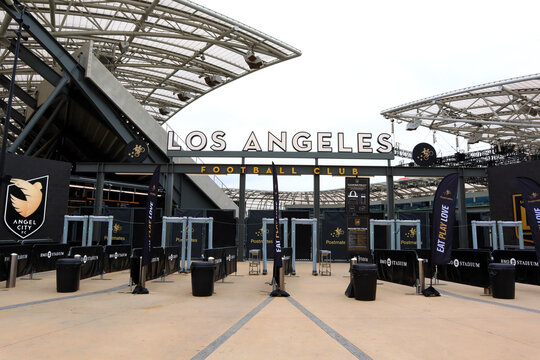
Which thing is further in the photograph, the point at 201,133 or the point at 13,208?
the point at 201,133

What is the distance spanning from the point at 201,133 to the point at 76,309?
63.7 ft

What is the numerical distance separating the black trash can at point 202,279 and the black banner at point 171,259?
485cm

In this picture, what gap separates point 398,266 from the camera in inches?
513

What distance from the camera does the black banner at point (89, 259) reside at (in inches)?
549

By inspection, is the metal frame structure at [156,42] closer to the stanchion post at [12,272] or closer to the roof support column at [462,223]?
the stanchion post at [12,272]

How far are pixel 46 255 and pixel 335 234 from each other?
1757 centimetres

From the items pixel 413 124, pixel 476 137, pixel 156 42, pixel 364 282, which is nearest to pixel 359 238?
pixel 364 282

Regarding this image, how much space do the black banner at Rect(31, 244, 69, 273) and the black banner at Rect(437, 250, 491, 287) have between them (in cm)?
1602

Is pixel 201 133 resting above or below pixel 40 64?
below

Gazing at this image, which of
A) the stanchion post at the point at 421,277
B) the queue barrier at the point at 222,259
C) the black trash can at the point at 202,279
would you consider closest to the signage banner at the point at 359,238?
the stanchion post at the point at 421,277

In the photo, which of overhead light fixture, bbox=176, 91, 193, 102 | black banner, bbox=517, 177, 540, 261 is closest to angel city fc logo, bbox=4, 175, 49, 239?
black banner, bbox=517, 177, 540, 261

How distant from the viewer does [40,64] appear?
2370 cm

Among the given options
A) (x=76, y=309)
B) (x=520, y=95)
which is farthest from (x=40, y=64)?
(x=520, y=95)

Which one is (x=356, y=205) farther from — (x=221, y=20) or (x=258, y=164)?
(x=221, y=20)
